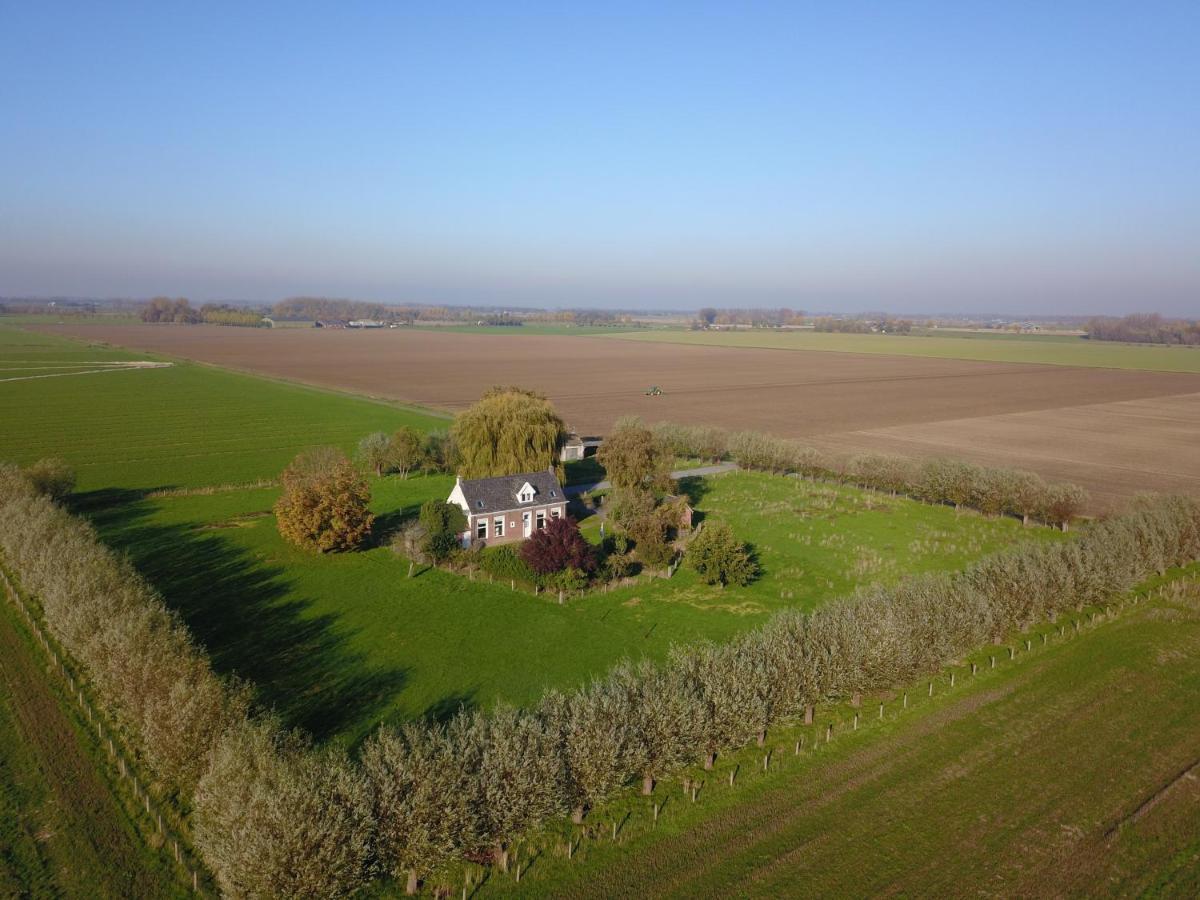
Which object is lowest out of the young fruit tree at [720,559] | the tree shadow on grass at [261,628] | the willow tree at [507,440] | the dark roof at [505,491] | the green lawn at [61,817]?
the green lawn at [61,817]

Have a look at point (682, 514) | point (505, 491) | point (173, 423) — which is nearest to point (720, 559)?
point (682, 514)

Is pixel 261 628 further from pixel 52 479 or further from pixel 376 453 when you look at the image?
pixel 376 453

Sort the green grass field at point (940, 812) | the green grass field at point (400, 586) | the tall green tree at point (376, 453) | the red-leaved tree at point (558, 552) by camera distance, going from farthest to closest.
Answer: the tall green tree at point (376, 453) < the red-leaved tree at point (558, 552) < the green grass field at point (400, 586) < the green grass field at point (940, 812)

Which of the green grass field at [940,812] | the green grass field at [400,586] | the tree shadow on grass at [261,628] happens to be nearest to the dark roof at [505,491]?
the green grass field at [400,586]

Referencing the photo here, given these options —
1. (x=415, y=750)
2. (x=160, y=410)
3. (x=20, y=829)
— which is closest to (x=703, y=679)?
(x=415, y=750)

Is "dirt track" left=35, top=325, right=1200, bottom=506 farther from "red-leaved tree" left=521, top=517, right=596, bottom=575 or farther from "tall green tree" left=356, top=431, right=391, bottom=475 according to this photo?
"red-leaved tree" left=521, top=517, right=596, bottom=575

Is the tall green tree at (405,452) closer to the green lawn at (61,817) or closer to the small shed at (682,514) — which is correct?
the small shed at (682,514)
